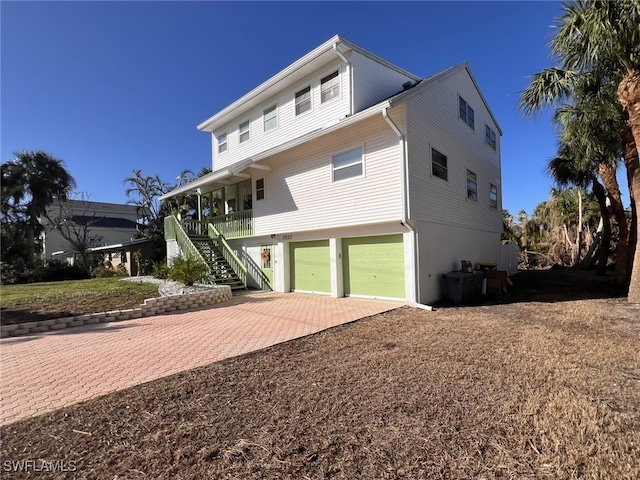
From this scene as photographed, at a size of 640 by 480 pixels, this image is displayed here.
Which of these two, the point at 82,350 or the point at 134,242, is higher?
the point at 134,242

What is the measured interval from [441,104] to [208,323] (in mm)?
10950

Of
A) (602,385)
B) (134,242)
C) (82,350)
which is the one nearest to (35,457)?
(82,350)

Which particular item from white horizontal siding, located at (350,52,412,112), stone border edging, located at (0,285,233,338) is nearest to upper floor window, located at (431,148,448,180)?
white horizontal siding, located at (350,52,412,112)

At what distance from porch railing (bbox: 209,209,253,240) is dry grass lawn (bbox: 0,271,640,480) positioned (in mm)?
9925

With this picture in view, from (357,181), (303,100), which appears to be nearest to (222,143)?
(303,100)

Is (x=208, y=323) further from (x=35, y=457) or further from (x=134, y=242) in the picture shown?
(x=134, y=242)

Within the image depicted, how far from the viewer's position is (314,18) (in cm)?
1238

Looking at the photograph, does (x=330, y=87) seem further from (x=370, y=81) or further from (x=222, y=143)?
(x=222, y=143)

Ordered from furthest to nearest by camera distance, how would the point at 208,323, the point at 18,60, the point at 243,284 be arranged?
1. the point at 243,284
2. the point at 18,60
3. the point at 208,323

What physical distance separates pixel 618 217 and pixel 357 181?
12.3 meters

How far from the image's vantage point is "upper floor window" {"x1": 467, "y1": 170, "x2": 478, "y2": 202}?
13781 millimetres

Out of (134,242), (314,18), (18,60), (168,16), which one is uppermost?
(314,18)

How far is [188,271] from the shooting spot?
1173 cm

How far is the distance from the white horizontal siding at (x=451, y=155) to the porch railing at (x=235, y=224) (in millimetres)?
8015
